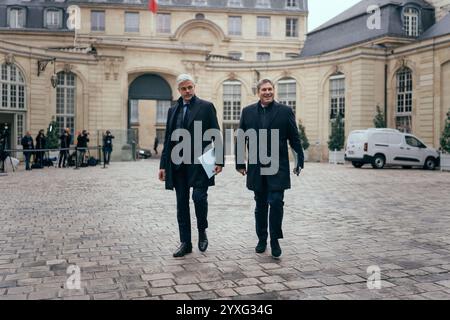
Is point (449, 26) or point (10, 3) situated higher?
point (10, 3)

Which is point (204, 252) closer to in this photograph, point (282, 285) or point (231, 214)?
point (282, 285)

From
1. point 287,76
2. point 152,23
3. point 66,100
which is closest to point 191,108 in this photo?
point 66,100

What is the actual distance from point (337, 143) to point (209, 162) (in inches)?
945

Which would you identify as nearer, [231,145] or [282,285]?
[282,285]

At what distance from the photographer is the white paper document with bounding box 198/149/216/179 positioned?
548cm

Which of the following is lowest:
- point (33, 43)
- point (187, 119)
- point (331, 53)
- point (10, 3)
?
point (187, 119)

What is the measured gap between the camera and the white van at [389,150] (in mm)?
22469

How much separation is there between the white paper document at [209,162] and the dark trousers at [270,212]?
579 mm

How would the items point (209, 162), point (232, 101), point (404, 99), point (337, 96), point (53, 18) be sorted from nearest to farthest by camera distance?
point (209, 162) < point (404, 99) < point (337, 96) < point (232, 101) < point (53, 18)

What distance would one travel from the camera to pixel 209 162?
5.53m

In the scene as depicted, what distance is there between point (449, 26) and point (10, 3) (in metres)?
34.7

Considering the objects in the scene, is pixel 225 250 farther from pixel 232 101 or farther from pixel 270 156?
pixel 232 101

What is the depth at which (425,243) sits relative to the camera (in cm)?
616

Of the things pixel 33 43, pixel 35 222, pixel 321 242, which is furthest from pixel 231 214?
pixel 33 43
